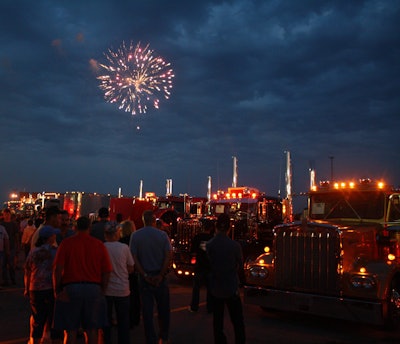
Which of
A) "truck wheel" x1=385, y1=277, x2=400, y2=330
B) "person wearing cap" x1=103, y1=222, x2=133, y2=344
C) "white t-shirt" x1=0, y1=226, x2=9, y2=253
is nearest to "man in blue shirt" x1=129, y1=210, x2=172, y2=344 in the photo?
"person wearing cap" x1=103, y1=222, x2=133, y2=344

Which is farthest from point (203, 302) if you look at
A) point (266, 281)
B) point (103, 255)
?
point (103, 255)

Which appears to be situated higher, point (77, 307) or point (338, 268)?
point (338, 268)

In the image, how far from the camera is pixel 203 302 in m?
10.1

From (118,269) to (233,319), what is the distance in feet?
5.45

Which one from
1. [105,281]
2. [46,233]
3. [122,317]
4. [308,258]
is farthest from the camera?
[308,258]

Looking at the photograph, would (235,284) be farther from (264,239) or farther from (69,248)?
(264,239)

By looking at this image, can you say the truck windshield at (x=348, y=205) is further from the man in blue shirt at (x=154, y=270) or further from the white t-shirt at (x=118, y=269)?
the white t-shirt at (x=118, y=269)

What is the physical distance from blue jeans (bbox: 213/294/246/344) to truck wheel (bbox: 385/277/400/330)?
2986 mm

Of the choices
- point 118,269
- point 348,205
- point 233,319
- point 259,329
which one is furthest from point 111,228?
point 348,205

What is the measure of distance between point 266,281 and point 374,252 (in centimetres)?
217

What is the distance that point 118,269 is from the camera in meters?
5.85

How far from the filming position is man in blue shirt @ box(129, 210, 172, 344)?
6.19 m

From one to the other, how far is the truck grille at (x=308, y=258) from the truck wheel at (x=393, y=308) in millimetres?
862

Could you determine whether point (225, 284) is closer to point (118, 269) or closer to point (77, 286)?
point (118, 269)
